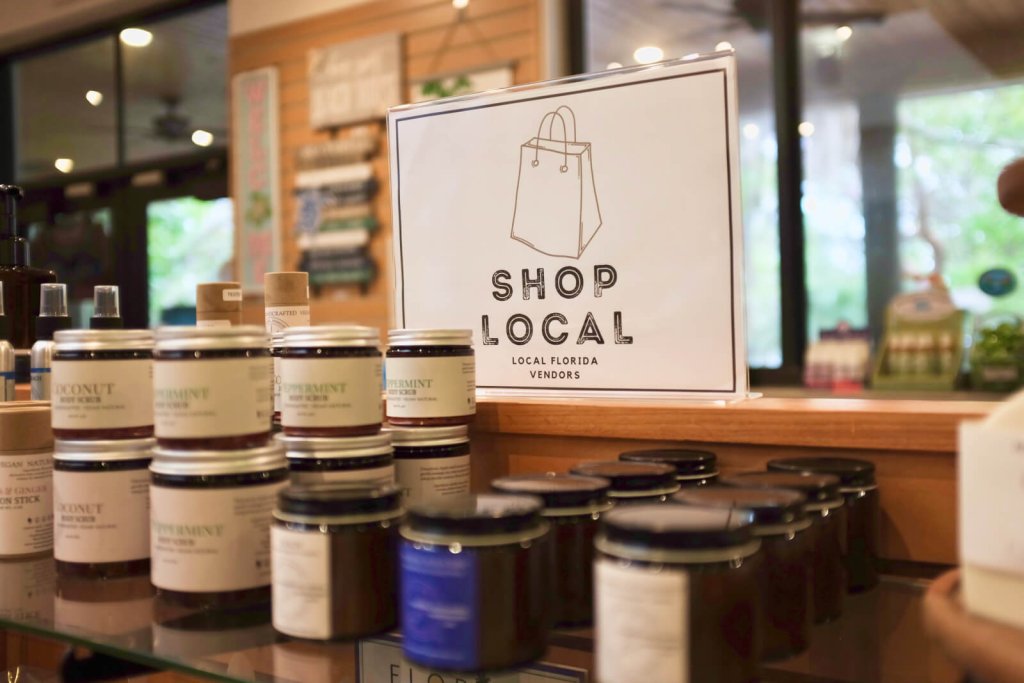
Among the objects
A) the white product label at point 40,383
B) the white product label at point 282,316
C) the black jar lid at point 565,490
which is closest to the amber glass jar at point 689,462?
the black jar lid at point 565,490

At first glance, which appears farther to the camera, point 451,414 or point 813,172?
point 813,172

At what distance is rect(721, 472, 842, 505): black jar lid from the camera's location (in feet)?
2.79

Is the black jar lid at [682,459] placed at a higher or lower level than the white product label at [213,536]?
higher

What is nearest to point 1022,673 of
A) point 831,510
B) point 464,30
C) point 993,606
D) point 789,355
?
point 993,606

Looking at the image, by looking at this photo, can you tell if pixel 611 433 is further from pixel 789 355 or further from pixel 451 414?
pixel 789 355

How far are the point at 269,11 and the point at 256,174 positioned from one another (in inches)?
32.2

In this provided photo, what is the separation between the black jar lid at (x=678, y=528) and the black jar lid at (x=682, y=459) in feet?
0.83

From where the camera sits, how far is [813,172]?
12.7 feet

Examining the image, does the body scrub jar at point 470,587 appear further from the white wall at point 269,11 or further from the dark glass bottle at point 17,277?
the white wall at point 269,11

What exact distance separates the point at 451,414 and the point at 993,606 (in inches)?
25.0

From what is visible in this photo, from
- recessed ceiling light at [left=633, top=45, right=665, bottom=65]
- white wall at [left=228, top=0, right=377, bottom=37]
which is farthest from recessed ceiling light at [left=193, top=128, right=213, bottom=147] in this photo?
recessed ceiling light at [left=633, top=45, right=665, bottom=65]

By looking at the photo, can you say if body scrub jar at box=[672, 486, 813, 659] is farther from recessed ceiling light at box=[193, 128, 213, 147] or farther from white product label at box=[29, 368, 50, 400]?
recessed ceiling light at box=[193, 128, 213, 147]

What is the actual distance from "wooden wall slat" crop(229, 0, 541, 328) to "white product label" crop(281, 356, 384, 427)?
9.23 feet

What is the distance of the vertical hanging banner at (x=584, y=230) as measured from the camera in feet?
3.84
